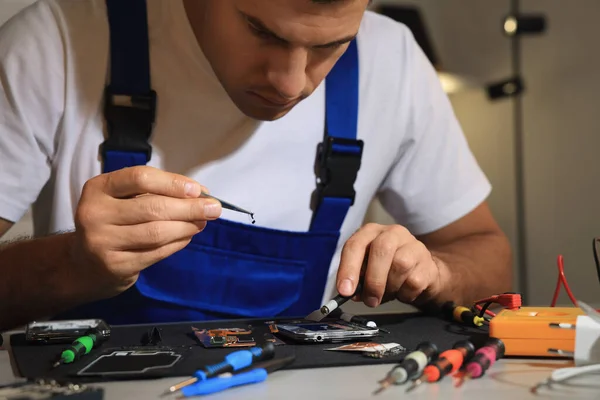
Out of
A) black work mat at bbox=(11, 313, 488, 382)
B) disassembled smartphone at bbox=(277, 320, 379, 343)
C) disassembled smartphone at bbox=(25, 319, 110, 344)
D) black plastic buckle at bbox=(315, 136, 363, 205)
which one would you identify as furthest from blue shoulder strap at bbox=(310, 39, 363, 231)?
disassembled smartphone at bbox=(25, 319, 110, 344)

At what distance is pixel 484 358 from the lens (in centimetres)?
65

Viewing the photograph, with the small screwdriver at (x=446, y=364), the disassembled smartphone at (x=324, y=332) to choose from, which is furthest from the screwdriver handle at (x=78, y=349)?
the small screwdriver at (x=446, y=364)

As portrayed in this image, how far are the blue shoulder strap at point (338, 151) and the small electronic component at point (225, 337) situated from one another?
357 mm

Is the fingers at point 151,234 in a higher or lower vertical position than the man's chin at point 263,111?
lower

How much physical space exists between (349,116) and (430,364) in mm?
613

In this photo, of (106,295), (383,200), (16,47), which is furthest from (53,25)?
(383,200)

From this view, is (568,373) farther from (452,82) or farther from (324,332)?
(452,82)

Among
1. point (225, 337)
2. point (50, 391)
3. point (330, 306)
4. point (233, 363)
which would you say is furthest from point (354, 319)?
point (50, 391)

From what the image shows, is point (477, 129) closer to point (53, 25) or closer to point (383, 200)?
point (383, 200)

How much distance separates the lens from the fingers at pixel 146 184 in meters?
0.75

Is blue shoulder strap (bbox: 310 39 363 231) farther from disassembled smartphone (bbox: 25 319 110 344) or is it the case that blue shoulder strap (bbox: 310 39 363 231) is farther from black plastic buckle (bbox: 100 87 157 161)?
disassembled smartphone (bbox: 25 319 110 344)

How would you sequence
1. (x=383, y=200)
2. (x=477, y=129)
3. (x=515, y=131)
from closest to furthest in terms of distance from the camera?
(x=383, y=200), (x=515, y=131), (x=477, y=129)

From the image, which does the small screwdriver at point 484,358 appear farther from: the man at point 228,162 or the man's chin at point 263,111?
the man's chin at point 263,111

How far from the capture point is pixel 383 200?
1.36 m
